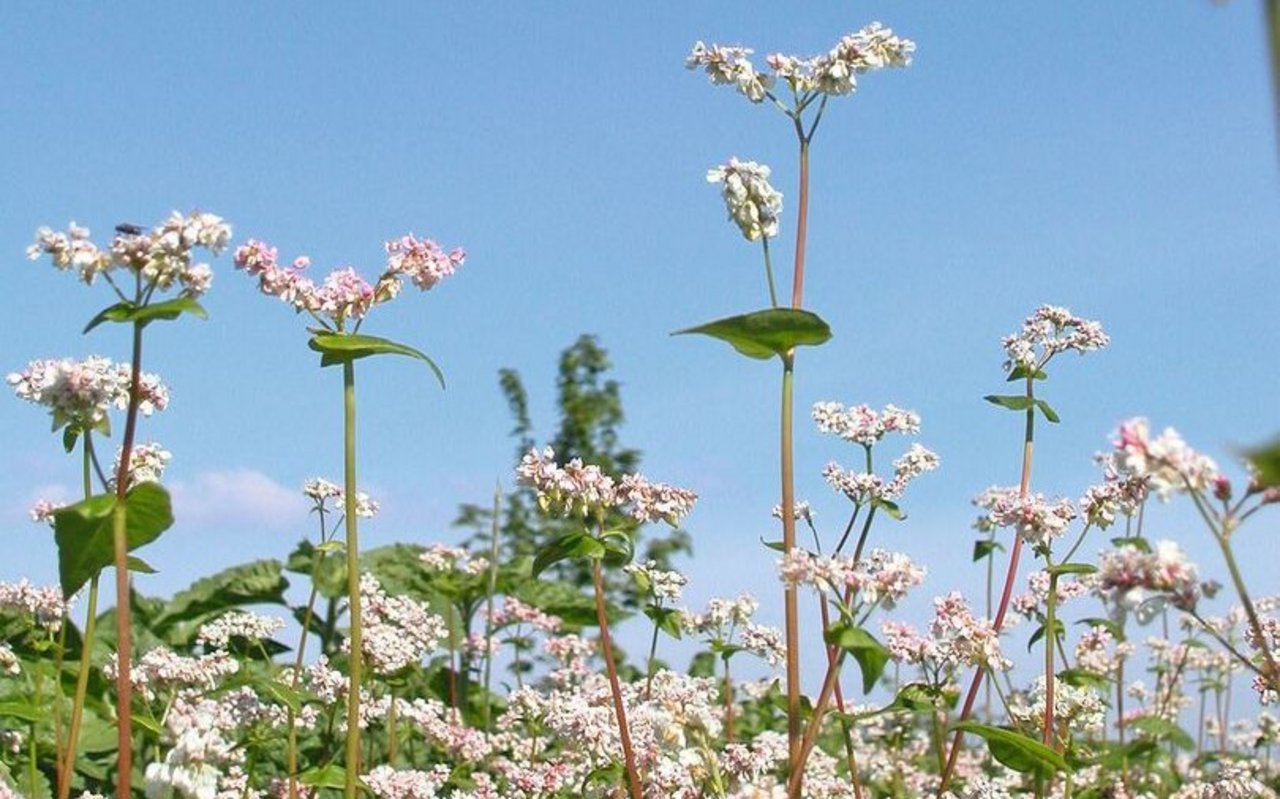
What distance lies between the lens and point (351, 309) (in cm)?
463

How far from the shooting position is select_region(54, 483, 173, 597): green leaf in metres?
3.63

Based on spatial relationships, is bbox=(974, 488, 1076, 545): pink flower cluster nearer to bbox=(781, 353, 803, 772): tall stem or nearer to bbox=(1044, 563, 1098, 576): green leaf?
bbox=(1044, 563, 1098, 576): green leaf

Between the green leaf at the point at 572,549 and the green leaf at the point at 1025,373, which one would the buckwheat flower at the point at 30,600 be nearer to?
the green leaf at the point at 572,549

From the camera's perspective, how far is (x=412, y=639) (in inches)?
289

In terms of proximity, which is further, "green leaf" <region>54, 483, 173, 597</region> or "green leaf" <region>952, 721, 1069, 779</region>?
"green leaf" <region>952, 721, 1069, 779</region>

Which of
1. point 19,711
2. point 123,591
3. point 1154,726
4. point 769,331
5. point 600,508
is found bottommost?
point 19,711

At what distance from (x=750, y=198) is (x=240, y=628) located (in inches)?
156

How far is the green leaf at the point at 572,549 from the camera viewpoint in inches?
178

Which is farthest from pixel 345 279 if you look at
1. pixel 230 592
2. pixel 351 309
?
pixel 230 592

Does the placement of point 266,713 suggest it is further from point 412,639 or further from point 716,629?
point 716,629

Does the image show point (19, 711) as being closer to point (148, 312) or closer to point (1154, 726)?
point (148, 312)

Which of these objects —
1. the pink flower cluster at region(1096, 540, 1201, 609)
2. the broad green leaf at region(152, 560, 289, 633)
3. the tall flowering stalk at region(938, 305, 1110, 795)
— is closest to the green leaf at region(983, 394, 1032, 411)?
the tall flowering stalk at region(938, 305, 1110, 795)

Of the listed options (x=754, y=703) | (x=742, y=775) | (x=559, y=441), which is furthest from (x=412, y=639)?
(x=559, y=441)

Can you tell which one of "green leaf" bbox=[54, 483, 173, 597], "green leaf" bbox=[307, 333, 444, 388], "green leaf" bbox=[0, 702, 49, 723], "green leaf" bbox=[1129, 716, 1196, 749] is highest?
"green leaf" bbox=[307, 333, 444, 388]
